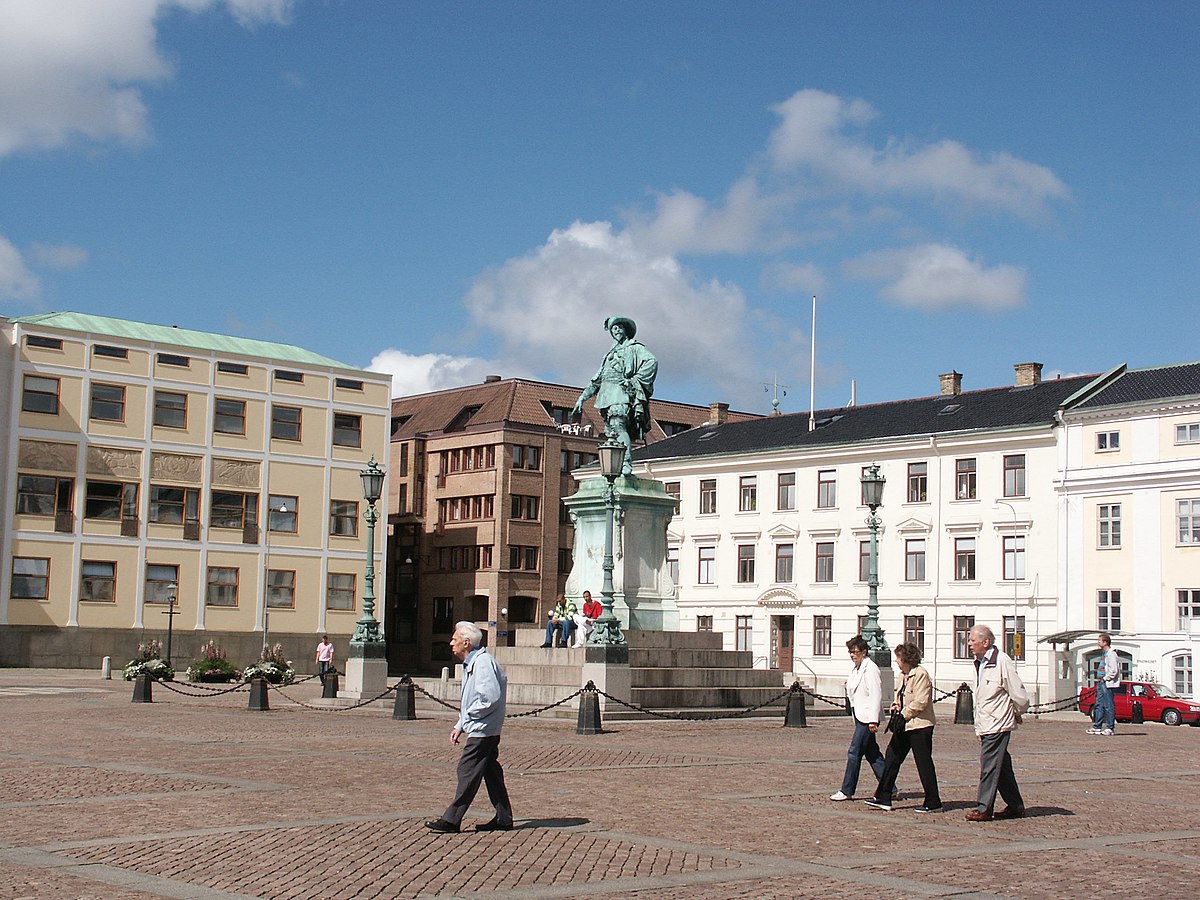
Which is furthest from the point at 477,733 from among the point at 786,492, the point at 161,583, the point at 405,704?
the point at 786,492

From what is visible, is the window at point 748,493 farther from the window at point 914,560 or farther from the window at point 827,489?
the window at point 914,560

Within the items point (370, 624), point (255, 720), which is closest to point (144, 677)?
point (370, 624)

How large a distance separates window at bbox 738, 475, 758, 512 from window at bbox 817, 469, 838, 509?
11.2 feet

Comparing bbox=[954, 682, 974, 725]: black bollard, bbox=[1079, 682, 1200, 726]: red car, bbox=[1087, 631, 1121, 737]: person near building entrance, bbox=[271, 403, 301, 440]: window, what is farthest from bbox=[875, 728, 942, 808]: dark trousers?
bbox=[271, 403, 301, 440]: window

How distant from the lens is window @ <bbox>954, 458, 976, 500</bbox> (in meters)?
61.7

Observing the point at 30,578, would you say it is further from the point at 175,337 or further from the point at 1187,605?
the point at 1187,605

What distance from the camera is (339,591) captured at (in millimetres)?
70812

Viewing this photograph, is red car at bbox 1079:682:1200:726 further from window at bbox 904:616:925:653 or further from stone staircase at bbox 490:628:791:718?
stone staircase at bbox 490:628:791:718

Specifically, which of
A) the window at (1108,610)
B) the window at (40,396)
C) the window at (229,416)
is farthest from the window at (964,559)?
the window at (40,396)

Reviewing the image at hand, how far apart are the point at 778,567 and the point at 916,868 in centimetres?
5751

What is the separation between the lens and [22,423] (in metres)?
62.0

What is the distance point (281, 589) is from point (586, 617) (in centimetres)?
4089

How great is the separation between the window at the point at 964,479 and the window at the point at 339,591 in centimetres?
2797

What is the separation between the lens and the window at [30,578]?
6134 centimetres
